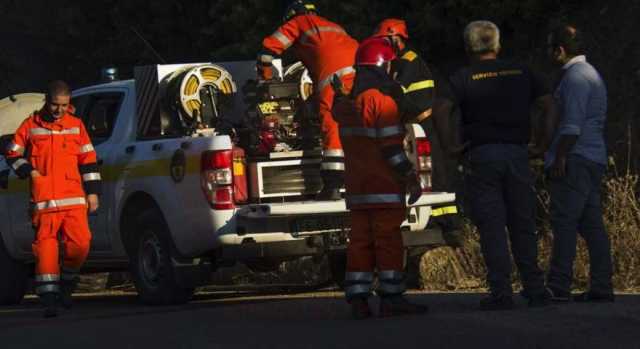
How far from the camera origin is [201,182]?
40.6ft

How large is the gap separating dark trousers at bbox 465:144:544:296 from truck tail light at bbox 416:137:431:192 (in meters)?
2.59

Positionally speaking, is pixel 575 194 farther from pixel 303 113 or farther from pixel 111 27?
pixel 111 27

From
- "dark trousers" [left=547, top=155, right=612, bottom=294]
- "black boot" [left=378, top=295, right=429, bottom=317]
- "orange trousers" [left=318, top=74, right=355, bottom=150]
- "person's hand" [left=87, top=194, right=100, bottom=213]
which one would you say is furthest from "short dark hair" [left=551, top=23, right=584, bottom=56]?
"person's hand" [left=87, top=194, right=100, bottom=213]

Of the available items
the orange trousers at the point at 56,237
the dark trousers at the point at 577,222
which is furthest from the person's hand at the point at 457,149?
the orange trousers at the point at 56,237

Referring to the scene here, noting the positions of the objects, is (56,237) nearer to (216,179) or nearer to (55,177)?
(55,177)

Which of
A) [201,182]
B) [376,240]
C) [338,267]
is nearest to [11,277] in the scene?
[338,267]

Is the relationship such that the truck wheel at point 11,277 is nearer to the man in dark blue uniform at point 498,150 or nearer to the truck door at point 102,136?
the truck door at point 102,136

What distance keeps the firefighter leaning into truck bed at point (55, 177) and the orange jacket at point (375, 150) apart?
3.03 meters

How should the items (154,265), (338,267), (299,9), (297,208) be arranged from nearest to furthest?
1. (297,208)
2. (154,265)
3. (299,9)
4. (338,267)

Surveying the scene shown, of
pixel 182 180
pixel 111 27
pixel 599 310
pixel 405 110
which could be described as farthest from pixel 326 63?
pixel 111 27

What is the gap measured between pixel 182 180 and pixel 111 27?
11.1 meters

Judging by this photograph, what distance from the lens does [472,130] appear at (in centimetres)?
1050

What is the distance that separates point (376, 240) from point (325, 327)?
29.0 inches

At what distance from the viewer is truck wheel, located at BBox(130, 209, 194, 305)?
1288cm
